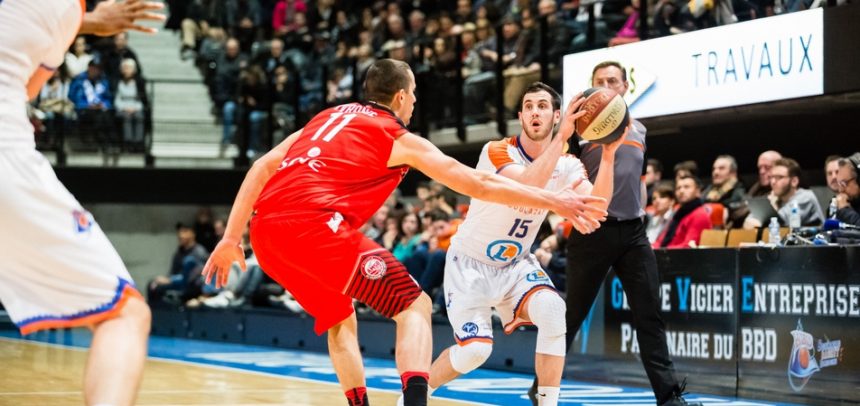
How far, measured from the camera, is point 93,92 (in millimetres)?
18859

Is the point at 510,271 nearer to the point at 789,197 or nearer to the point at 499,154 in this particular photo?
the point at 499,154

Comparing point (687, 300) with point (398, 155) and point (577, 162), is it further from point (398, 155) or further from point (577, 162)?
point (398, 155)

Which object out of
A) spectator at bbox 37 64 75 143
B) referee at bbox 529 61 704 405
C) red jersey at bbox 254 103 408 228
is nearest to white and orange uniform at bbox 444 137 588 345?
referee at bbox 529 61 704 405

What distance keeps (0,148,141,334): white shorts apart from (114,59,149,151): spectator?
15.8 meters

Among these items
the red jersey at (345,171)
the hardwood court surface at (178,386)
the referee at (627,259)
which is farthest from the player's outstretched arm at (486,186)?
the hardwood court surface at (178,386)

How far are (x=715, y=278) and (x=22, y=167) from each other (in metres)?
6.56

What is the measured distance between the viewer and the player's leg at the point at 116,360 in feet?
11.8

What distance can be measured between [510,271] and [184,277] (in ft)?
38.8

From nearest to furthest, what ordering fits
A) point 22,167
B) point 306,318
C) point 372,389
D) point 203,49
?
point 22,167
point 372,389
point 306,318
point 203,49

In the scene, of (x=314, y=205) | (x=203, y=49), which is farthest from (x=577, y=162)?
(x=203, y=49)

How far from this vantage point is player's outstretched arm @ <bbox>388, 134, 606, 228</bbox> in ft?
15.8

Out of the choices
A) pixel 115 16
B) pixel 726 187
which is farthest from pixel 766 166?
pixel 115 16

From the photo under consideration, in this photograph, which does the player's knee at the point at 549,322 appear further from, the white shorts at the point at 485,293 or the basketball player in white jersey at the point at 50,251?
the basketball player in white jersey at the point at 50,251

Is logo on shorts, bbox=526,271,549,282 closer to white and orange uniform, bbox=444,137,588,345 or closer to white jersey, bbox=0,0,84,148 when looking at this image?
white and orange uniform, bbox=444,137,588,345
